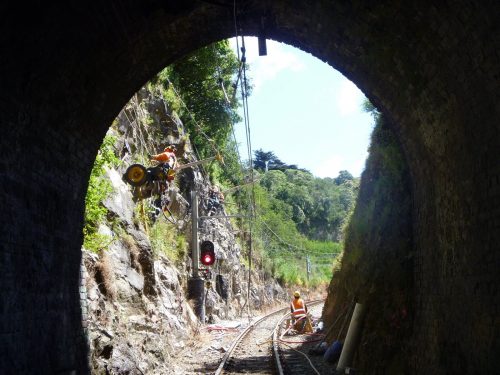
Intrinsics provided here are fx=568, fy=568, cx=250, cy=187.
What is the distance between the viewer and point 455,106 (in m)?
5.77

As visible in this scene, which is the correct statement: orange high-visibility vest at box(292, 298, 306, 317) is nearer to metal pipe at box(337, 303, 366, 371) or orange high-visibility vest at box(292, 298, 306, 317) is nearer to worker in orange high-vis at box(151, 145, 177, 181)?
worker in orange high-vis at box(151, 145, 177, 181)

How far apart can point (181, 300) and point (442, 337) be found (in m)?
10.2

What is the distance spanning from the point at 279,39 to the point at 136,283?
6.04m

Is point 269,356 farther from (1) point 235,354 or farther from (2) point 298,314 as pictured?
(2) point 298,314

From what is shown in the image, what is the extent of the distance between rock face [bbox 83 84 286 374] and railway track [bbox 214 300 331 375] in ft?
4.20

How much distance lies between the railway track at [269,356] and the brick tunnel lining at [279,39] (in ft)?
10.6

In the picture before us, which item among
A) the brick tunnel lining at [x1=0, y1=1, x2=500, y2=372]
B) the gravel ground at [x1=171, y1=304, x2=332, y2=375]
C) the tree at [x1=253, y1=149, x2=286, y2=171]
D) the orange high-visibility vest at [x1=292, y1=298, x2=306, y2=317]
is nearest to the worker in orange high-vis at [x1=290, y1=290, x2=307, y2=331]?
the orange high-visibility vest at [x1=292, y1=298, x2=306, y2=317]

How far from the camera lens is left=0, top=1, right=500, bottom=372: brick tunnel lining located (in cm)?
531

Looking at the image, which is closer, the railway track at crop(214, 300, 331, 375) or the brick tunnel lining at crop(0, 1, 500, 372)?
the brick tunnel lining at crop(0, 1, 500, 372)

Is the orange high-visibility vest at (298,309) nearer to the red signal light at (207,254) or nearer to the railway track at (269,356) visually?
the railway track at (269,356)

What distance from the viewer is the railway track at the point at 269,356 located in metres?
10.4

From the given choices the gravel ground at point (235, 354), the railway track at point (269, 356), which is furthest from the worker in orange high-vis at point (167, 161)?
the railway track at point (269, 356)

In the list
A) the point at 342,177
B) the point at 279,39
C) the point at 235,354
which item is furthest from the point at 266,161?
the point at 279,39

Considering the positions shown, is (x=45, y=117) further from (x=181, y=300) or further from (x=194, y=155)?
(x=194, y=155)
